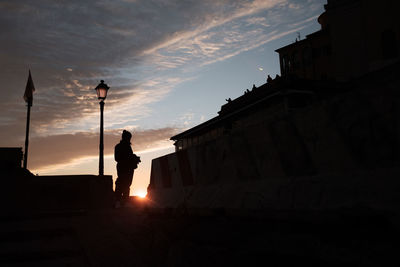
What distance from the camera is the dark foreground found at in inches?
73.7

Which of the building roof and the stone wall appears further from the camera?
the building roof

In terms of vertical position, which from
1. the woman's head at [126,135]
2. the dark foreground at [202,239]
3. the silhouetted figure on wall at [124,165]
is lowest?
the dark foreground at [202,239]

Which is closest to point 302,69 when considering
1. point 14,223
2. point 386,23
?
point 386,23

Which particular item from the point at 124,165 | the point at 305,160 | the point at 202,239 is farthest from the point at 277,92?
the point at 305,160

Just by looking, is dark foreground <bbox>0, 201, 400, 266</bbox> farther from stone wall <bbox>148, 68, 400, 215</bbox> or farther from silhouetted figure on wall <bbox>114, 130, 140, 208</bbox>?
silhouetted figure on wall <bbox>114, 130, 140, 208</bbox>

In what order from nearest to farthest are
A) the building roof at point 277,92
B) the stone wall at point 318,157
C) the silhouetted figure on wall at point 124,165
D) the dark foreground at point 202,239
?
the dark foreground at point 202,239 → the stone wall at point 318,157 → the silhouetted figure on wall at point 124,165 → the building roof at point 277,92

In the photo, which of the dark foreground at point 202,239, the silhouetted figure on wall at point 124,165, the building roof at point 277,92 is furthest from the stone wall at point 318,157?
the building roof at point 277,92

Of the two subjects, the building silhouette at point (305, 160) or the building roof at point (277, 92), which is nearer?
the building silhouette at point (305, 160)

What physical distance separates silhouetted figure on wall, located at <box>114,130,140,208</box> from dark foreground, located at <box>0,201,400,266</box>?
142 inches

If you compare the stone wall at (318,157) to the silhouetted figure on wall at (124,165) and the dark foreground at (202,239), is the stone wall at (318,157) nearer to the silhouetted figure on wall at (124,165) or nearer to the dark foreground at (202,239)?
the dark foreground at (202,239)

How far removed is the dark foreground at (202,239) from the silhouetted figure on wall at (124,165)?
362 centimetres

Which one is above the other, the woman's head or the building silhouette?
the woman's head

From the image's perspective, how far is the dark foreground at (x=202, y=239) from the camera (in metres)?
1.87

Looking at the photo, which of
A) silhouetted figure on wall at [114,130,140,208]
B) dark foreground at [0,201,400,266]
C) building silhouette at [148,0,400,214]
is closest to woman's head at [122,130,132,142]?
silhouetted figure on wall at [114,130,140,208]
